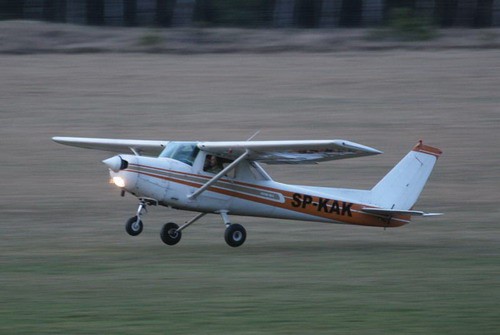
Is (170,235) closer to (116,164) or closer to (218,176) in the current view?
(218,176)

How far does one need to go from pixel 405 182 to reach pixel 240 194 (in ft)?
9.40

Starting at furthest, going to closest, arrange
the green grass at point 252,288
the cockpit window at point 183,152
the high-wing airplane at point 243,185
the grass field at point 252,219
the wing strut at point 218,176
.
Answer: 1. the cockpit window at point 183,152
2. the wing strut at point 218,176
3. the high-wing airplane at point 243,185
4. the grass field at point 252,219
5. the green grass at point 252,288

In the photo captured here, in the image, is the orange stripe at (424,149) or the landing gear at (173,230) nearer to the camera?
the landing gear at (173,230)

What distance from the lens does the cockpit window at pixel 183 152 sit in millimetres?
15234

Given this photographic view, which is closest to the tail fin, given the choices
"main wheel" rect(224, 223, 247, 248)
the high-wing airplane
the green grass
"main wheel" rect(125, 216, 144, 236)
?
the high-wing airplane

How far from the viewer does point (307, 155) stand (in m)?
15.4

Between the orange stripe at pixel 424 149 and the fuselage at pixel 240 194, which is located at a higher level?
the orange stripe at pixel 424 149

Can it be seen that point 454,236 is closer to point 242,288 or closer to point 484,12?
point 242,288

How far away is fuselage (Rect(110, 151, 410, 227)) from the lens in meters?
14.7

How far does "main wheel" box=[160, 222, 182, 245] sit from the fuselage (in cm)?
62

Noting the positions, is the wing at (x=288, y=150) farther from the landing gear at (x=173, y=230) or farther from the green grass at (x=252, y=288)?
the green grass at (x=252, y=288)

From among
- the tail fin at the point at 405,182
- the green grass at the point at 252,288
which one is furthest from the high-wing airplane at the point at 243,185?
the green grass at the point at 252,288

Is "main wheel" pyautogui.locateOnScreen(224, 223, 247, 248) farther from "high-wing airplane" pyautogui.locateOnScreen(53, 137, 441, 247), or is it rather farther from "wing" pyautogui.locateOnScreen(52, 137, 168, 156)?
"wing" pyautogui.locateOnScreen(52, 137, 168, 156)

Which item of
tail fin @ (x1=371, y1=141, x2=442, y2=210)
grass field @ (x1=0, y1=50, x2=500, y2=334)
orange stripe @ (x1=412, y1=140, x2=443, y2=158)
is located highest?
orange stripe @ (x1=412, y1=140, x2=443, y2=158)
